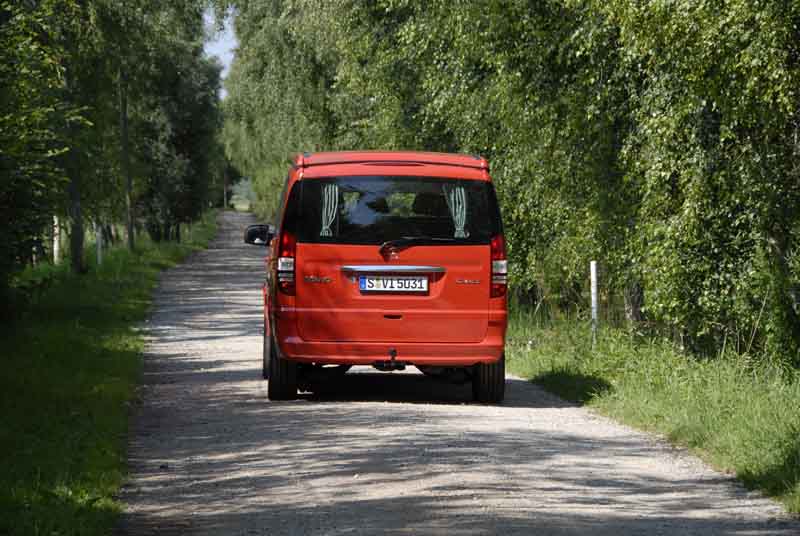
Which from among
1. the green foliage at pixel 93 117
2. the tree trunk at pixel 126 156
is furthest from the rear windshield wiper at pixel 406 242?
the tree trunk at pixel 126 156

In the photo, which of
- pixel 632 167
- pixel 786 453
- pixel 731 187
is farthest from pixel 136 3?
pixel 786 453

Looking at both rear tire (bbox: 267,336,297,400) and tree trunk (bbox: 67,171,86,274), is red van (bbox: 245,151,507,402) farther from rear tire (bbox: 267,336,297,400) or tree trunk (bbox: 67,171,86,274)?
tree trunk (bbox: 67,171,86,274)

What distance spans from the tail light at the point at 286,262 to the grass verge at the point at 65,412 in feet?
5.50

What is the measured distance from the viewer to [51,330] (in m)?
18.6

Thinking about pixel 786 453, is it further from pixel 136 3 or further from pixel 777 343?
pixel 136 3

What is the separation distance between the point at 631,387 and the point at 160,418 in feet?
13.5

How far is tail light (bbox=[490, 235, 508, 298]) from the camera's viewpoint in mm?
11859

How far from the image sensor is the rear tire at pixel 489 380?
482 inches

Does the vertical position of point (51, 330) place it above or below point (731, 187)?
below

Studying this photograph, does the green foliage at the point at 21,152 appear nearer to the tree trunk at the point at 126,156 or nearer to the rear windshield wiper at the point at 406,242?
the rear windshield wiper at the point at 406,242

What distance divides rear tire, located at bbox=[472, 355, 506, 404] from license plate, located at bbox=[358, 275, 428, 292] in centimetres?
101

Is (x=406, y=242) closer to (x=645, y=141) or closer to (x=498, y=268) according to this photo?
(x=498, y=268)

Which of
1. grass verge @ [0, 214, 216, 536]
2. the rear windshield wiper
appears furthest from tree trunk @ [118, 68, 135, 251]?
the rear windshield wiper

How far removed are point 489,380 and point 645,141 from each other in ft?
13.5
